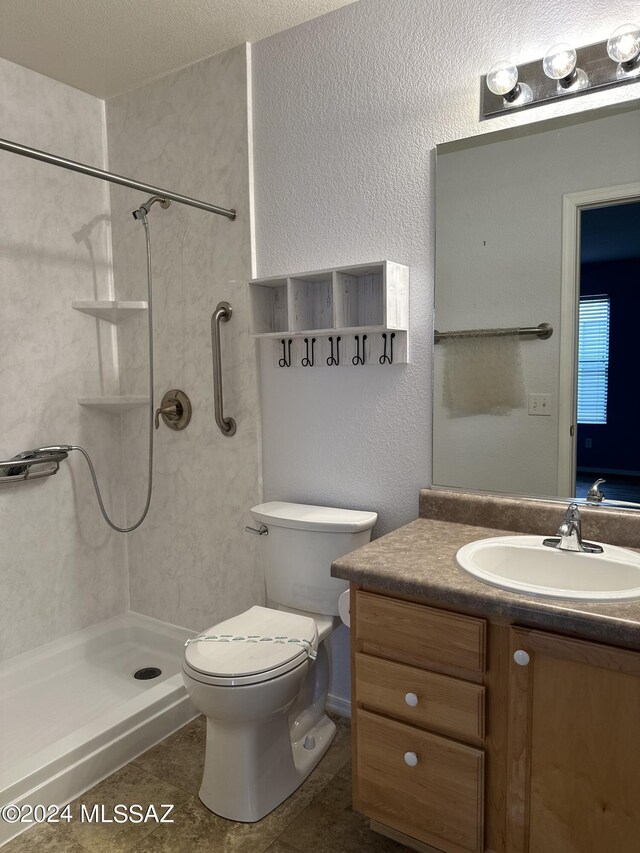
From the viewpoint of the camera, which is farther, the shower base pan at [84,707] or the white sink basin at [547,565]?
the shower base pan at [84,707]

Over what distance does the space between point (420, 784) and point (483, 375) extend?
1.15 metres

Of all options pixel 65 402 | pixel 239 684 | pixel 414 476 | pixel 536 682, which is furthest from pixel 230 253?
pixel 536 682

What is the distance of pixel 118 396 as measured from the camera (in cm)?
276

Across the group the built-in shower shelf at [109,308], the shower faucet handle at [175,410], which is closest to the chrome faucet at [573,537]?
the shower faucet handle at [175,410]

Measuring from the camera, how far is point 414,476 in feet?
6.84

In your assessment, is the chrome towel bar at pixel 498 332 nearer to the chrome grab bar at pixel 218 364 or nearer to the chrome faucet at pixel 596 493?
the chrome faucet at pixel 596 493

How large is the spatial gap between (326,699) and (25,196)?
7.53 feet

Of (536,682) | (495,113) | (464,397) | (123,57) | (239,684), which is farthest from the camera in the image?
(123,57)

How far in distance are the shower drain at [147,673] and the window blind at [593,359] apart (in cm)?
198

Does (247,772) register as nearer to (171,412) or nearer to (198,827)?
(198,827)

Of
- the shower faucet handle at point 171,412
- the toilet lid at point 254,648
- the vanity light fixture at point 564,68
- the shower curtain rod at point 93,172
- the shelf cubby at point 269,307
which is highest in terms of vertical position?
the vanity light fixture at point 564,68

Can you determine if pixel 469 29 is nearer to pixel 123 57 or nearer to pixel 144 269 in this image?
pixel 123 57

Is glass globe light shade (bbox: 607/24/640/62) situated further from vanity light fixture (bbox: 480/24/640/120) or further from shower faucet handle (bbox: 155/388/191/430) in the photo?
shower faucet handle (bbox: 155/388/191/430)

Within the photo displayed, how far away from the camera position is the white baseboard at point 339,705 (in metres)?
2.27
